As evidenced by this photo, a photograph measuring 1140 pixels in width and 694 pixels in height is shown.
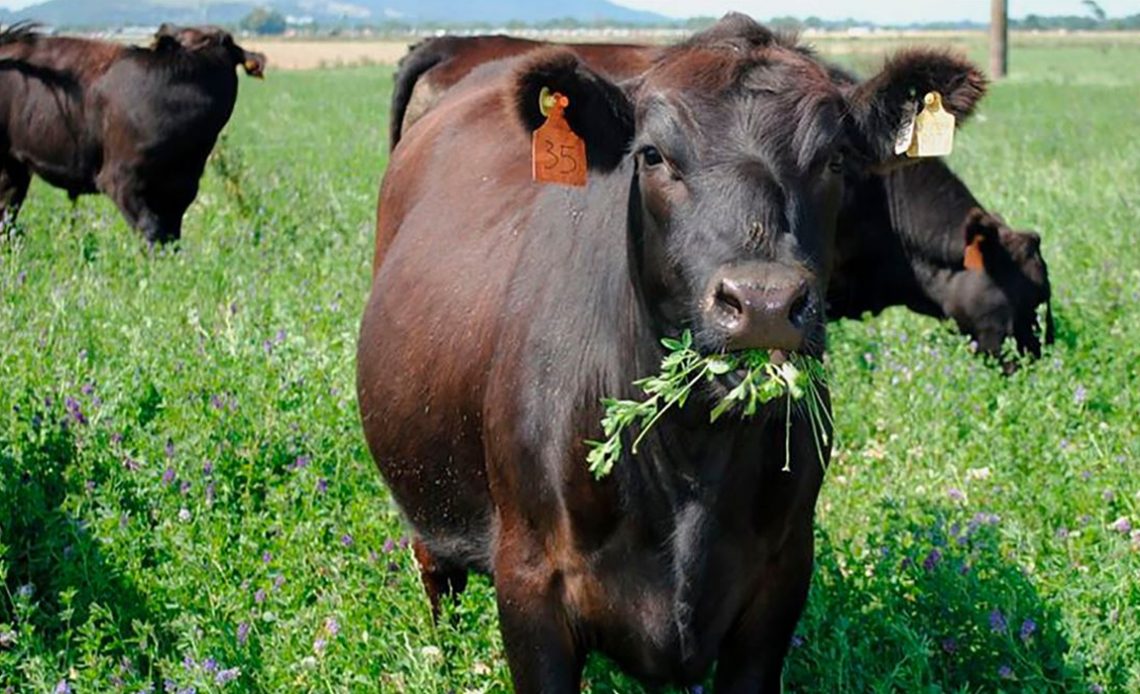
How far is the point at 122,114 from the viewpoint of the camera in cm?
1284

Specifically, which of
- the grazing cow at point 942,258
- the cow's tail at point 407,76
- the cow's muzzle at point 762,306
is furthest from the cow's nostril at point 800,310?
the grazing cow at point 942,258

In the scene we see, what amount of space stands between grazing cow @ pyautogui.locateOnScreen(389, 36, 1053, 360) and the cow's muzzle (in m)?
5.75

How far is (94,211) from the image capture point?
13.3 meters

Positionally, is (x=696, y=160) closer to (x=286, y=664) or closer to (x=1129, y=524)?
(x=286, y=664)

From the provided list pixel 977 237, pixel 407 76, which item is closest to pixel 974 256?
pixel 977 237

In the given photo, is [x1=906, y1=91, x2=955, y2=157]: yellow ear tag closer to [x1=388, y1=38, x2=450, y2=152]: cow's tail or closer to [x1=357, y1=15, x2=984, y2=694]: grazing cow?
[x1=357, y1=15, x2=984, y2=694]: grazing cow

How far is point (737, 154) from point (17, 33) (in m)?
12.1

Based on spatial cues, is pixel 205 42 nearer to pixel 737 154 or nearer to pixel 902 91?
pixel 902 91

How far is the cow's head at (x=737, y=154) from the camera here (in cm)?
316

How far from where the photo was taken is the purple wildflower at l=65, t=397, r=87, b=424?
565 centimetres

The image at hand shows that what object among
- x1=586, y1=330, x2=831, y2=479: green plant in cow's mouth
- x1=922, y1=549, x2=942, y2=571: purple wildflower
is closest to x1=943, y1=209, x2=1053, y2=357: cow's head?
x1=922, y1=549, x2=942, y2=571: purple wildflower

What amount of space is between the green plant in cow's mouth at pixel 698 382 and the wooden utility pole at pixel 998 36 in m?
40.0

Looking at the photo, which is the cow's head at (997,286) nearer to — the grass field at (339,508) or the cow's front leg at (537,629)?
the grass field at (339,508)

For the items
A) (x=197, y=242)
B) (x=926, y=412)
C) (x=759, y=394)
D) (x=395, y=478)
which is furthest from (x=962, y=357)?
(x=197, y=242)
